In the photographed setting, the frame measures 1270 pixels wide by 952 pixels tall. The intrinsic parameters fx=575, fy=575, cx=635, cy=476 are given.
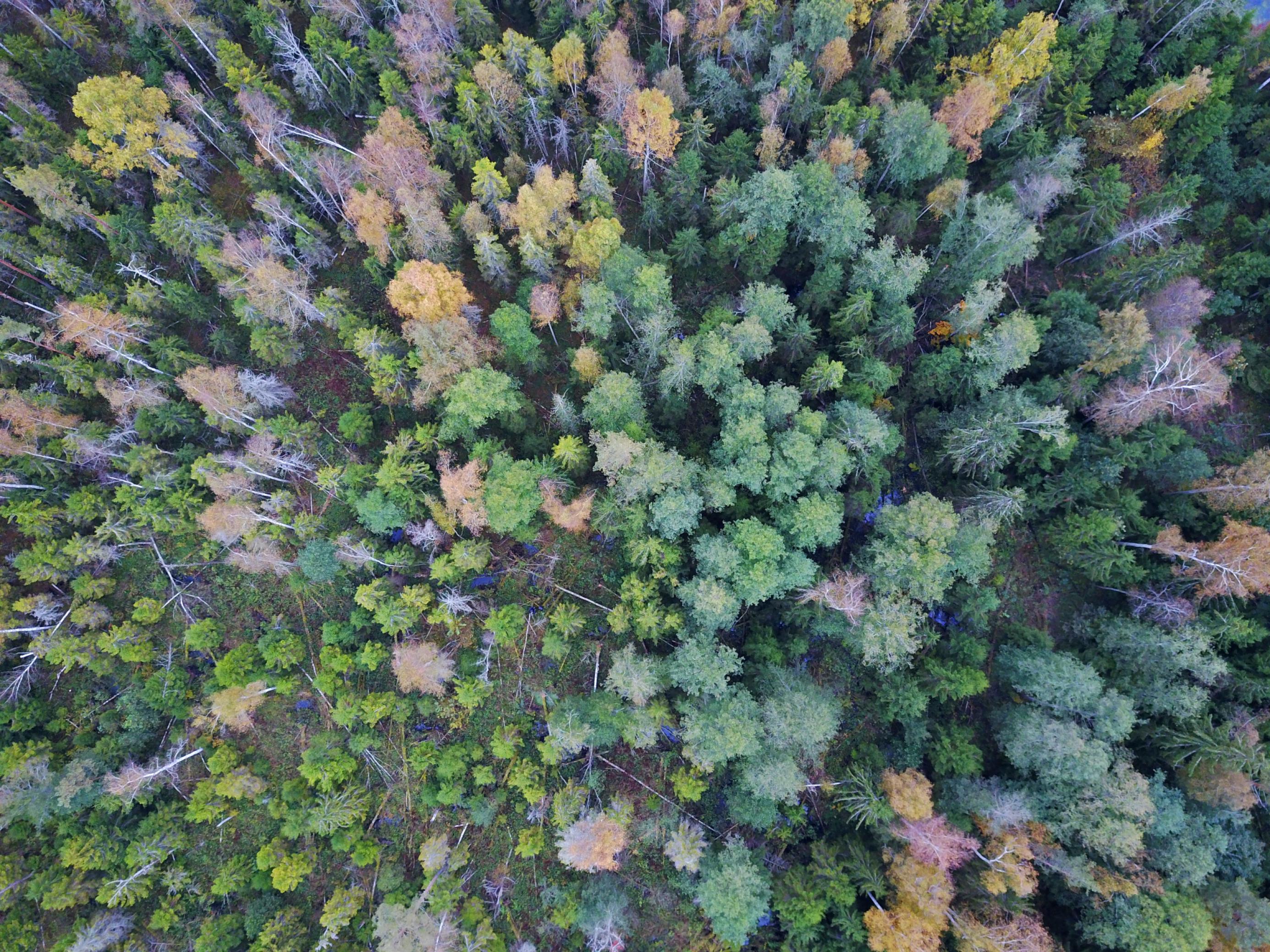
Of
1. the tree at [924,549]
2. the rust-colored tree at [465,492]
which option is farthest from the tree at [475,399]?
the tree at [924,549]

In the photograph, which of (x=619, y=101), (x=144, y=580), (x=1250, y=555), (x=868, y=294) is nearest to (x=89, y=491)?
(x=144, y=580)

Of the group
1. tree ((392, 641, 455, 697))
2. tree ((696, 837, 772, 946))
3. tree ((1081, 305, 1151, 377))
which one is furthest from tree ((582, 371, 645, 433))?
tree ((1081, 305, 1151, 377))

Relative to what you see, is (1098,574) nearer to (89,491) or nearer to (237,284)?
(237,284)

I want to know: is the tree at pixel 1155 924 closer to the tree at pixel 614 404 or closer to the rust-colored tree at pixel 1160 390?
the rust-colored tree at pixel 1160 390

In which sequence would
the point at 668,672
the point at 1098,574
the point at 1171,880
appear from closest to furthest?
the point at 1171,880 < the point at 668,672 < the point at 1098,574

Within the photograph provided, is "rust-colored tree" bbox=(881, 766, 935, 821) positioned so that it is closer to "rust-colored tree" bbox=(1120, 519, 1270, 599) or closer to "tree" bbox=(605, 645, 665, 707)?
"tree" bbox=(605, 645, 665, 707)

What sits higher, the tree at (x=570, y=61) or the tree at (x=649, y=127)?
the tree at (x=570, y=61)

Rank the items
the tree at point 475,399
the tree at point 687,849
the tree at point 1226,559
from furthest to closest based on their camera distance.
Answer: the tree at point 475,399 → the tree at point 1226,559 → the tree at point 687,849
